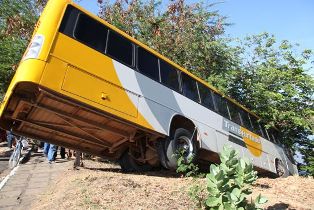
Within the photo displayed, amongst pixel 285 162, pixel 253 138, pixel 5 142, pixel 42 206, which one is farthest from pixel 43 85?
pixel 5 142

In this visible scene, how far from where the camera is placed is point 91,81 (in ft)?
24.8

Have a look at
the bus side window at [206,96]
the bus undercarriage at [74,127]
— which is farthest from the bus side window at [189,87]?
the bus undercarriage at [74,127]

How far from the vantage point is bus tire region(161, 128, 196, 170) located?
9.16 m

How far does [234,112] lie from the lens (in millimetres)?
13797

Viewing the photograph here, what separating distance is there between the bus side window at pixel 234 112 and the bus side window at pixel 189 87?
2.59 m

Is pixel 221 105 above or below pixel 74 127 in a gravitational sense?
above

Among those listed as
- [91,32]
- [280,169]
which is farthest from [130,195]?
[280,169]

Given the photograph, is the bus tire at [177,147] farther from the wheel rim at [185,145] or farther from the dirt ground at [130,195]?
the dirt ground at [130,195]

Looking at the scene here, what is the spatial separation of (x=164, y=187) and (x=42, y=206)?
2.28 m

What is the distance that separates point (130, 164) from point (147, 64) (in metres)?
2.96

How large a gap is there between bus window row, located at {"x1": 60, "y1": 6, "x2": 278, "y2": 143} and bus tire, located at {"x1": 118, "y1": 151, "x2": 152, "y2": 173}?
7.58 feet

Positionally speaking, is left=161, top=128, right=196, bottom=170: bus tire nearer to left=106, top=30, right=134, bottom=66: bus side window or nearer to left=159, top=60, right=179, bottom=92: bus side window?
left=159, top=60, right=179, bottom=92: bus side window

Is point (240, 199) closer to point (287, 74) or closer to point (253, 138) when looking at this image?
point (253, 138)

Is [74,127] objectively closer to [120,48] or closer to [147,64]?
[120,48]
